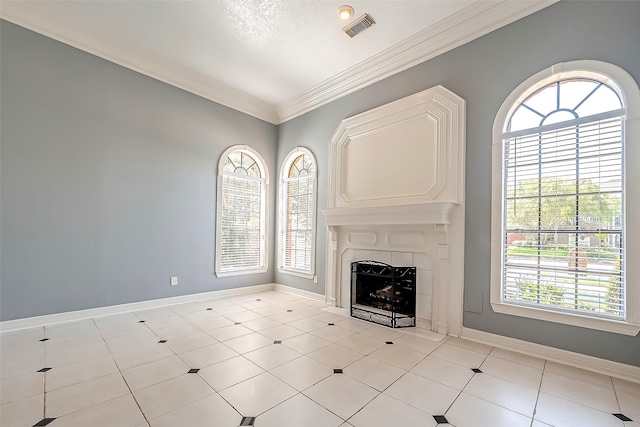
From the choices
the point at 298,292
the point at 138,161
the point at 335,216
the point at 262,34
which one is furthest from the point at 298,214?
the point at 262,34

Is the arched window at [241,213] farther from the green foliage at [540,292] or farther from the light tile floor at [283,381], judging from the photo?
the green foliage at [540,292]

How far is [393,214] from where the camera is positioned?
362 centimetres

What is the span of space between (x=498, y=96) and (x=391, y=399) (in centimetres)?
319

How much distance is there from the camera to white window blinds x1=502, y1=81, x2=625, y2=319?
7.94 ft

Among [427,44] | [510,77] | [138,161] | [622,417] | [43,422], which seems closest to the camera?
[43,422]

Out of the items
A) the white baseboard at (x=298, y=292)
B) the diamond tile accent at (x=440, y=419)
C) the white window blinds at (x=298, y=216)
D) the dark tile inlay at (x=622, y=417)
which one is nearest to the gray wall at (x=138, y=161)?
the dark tile inlay at (x=622, y=417)

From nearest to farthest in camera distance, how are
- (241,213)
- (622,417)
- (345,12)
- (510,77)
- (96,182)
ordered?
(622,417) → (510,77) → (345,12) → (96,182) → (241,213)

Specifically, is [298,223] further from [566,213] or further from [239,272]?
[566,213]

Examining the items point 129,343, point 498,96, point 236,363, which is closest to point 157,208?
point 129,343

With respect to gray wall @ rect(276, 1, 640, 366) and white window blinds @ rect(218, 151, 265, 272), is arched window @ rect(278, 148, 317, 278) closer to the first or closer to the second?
white window blinds @ rect(218, 151, 265, 272)

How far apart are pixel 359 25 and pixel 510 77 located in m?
1.81

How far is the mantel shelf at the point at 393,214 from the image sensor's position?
322 cm

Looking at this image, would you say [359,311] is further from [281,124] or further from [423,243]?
[281,124]

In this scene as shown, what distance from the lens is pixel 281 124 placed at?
5.73 m
